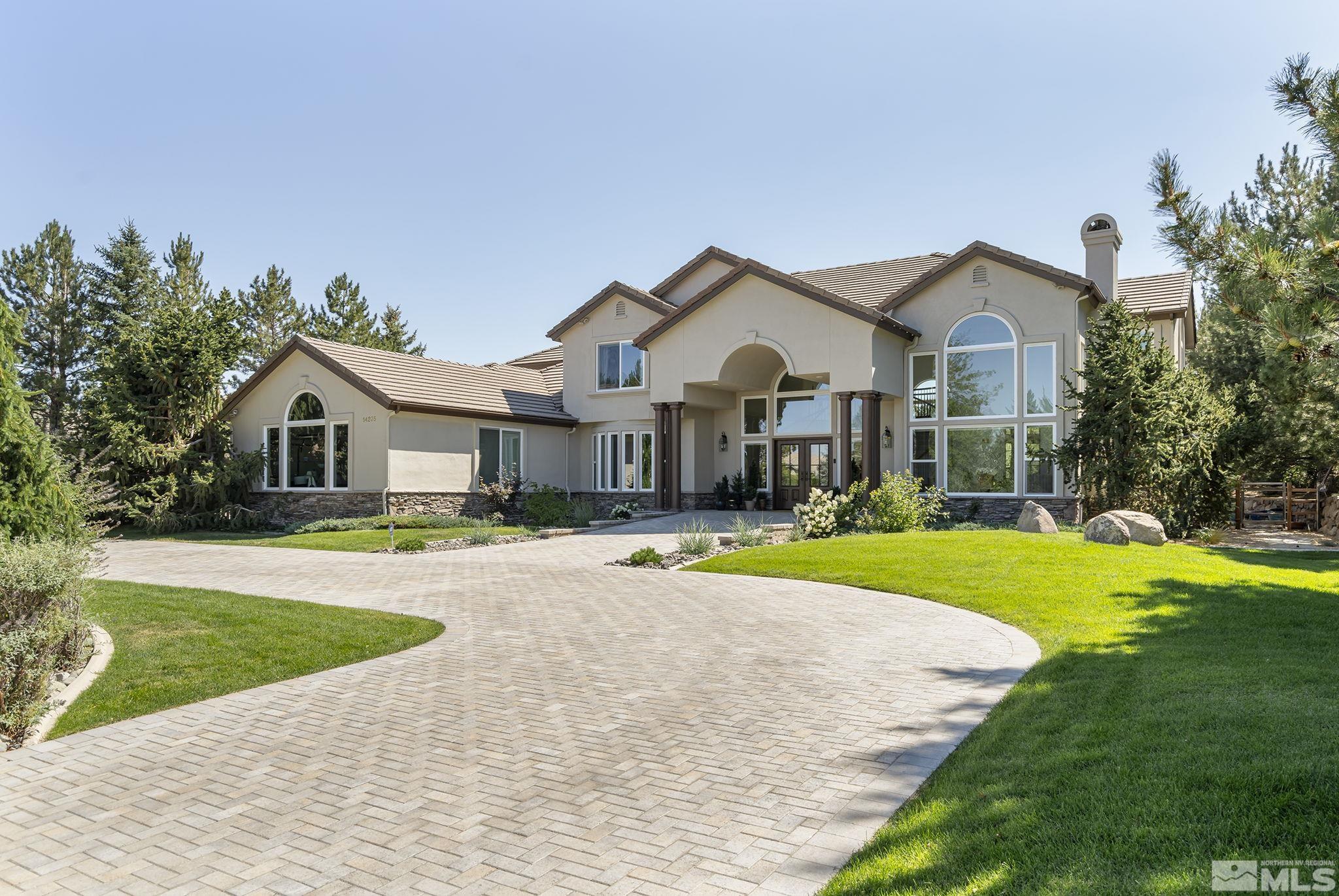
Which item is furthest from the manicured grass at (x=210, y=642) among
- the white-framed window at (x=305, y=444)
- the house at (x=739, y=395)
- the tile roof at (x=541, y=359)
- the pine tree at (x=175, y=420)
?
the tile roof at (x=541, y=359)

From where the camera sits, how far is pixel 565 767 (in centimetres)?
525

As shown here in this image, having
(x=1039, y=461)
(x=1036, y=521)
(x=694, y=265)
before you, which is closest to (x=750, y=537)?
(x=1036, y=521)

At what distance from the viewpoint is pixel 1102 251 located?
23688mm

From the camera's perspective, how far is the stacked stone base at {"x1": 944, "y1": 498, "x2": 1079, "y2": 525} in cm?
2175

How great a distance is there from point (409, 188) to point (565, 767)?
22.2m

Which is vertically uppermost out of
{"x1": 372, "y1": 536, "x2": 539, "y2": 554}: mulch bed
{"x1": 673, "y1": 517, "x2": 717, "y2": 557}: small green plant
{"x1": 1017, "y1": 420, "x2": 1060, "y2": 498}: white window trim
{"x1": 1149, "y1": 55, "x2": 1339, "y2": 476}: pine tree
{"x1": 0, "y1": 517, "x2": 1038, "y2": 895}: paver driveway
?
{"x1": 1149, "y1": 55, "x2": 1339, "y2": 476}: pine tree

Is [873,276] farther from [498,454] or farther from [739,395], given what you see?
[498,454]

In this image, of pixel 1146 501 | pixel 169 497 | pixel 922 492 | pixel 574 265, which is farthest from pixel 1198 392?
pixel 169 497

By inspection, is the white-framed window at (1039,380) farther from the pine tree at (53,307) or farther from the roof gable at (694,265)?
the pine tree at (53,307)

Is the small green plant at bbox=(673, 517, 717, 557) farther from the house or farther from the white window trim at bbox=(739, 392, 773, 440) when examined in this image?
the white window trim at bbox=(739, 392, 773, 440)

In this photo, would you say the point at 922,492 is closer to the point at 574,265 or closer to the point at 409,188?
the point at 574,265

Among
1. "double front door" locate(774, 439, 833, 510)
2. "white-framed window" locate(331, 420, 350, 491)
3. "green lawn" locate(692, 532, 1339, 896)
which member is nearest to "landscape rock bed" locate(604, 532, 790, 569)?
"green lawn" locate(692, 532, 1339, 896)

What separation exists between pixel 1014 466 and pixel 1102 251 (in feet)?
22.0

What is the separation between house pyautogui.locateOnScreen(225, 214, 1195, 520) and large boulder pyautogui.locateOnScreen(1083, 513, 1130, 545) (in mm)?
6271
